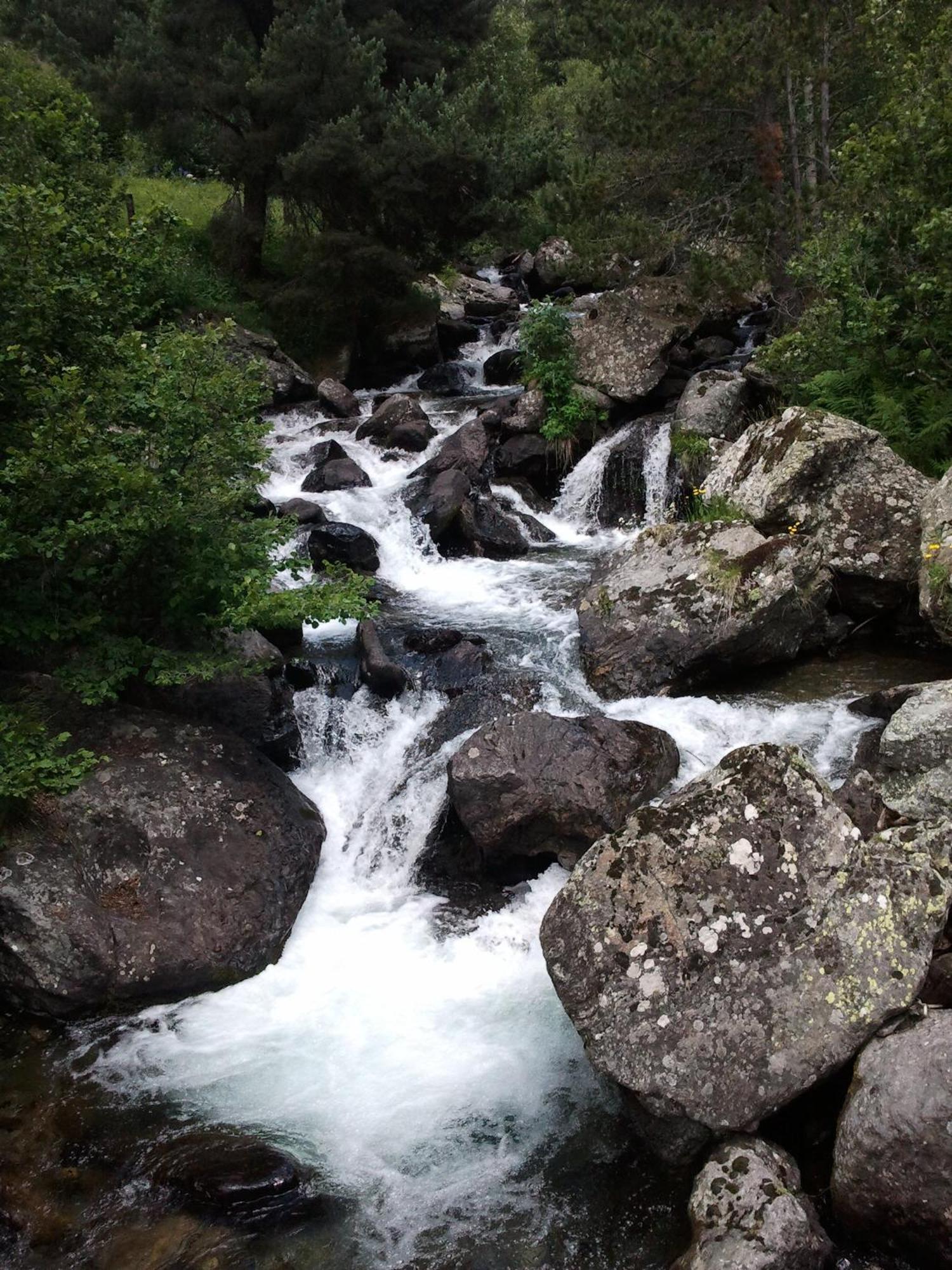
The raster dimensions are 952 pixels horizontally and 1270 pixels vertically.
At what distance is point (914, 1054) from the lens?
16.5 ft

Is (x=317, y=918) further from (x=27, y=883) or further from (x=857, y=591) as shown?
(x=857, y=591)

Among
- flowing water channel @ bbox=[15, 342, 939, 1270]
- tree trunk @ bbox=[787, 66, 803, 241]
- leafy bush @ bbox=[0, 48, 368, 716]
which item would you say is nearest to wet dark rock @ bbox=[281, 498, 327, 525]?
flowing water channel @ bbox=[15, 342, 939, 1270]

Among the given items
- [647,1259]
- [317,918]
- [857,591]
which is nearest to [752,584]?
[857,591]

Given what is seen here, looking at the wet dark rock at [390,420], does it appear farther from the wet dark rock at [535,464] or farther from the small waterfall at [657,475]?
the small waterfall at [657,475]

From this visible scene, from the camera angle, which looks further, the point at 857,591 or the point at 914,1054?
the point at 857,591

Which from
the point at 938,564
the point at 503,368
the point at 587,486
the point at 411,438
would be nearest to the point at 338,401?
the point at 411,438

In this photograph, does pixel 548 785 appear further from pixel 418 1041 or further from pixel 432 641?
pixel 432 641

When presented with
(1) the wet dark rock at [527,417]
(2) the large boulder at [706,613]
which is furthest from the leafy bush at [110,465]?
(1) the wet dark rock at [527,417]

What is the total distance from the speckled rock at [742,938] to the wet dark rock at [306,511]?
9.57 m

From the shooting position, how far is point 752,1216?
483 cm

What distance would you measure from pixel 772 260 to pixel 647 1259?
1648 cm

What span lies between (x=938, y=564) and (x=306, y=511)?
944cm

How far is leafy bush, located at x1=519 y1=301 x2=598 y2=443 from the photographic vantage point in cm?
1709

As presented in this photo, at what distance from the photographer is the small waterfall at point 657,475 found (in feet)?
50.6
